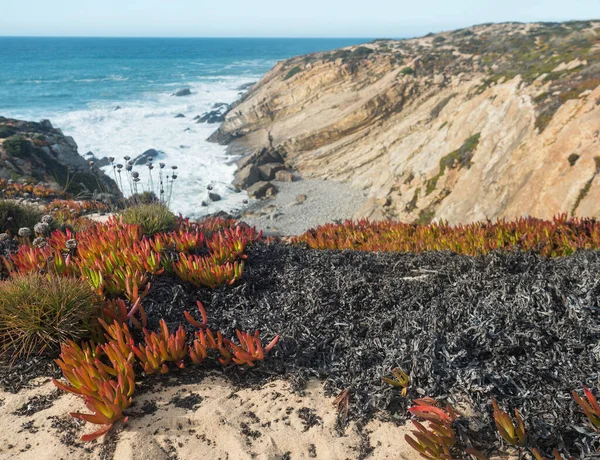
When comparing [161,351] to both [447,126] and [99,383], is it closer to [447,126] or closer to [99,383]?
[99,383]

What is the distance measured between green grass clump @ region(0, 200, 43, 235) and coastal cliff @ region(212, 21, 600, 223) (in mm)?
13341

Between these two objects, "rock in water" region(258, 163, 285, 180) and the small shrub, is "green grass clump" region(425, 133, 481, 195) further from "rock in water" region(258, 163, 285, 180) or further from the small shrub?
the small shrub

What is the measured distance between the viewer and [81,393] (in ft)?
11.7

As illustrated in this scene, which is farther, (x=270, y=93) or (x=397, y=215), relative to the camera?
(x=270, y=93)

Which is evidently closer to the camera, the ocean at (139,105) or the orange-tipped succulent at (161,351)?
the orange-tipped succulent at (161,351)

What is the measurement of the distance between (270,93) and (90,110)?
26178mm

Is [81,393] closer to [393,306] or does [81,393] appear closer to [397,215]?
[393,306]

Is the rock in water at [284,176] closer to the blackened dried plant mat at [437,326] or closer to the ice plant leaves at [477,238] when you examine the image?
the ice plant leaves at [477,238]

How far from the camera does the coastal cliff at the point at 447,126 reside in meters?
14.7

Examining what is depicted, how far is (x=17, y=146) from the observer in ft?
67.3

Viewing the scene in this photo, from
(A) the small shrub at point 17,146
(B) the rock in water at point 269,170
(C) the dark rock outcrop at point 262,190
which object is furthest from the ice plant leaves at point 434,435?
(B) the rock in water at point 269,170

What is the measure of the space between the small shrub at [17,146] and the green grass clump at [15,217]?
12921 mm

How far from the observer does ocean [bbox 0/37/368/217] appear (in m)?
32.2

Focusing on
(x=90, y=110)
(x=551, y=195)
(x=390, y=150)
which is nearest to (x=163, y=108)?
(x=90, y=110)
